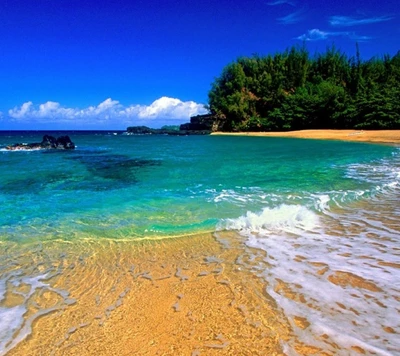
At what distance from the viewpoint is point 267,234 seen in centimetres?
533

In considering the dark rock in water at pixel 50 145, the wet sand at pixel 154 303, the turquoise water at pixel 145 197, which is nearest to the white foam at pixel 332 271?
the wet sand at pixel 154 303

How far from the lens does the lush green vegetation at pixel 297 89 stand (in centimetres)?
4928

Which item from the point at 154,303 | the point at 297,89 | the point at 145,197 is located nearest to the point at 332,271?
the point at 154,303

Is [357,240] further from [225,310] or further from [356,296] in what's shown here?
[225,310]

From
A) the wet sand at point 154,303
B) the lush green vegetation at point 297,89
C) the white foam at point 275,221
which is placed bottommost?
the white foam at point 275,221

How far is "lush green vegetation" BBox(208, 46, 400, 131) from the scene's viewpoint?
49.3m

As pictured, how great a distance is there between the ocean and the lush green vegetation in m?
41.4

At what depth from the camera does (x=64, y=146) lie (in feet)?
94.8

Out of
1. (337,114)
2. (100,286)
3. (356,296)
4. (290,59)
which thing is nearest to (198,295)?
(100,286)

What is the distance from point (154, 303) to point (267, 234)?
2.70m

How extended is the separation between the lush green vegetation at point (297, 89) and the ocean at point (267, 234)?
4136cm

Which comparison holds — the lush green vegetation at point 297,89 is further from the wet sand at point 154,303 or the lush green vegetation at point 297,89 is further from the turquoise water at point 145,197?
the wet sand at point 154,303

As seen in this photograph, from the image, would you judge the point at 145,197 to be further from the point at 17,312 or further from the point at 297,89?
the point at 297,89

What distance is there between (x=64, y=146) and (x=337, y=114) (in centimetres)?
3889
